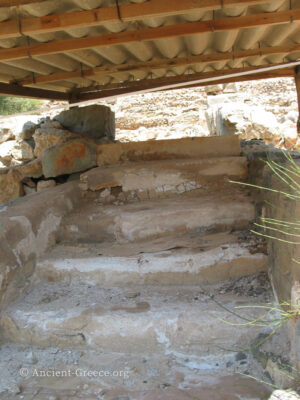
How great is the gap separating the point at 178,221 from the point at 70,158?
166 cm

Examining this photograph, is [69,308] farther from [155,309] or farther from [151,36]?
[151,36]

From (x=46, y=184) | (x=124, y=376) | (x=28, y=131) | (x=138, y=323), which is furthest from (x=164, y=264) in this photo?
(x=28, y=131)

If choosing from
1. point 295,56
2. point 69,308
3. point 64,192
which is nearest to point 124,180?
point 64,192

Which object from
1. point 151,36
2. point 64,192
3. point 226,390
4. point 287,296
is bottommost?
point 226,390

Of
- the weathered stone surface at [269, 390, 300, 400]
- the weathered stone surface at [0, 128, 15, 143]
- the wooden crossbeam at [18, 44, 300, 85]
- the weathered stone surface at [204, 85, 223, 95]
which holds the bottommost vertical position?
the weathered stone surface at [269, 390, 300, 400]

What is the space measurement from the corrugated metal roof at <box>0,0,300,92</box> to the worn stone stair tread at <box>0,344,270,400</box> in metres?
2.23

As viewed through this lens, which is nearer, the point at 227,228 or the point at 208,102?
the point at 227,228

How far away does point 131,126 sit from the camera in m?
13.6

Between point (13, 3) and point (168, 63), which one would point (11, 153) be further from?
point (13, 3)

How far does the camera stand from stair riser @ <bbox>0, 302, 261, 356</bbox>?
181 cm

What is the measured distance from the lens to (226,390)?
1.55 meters

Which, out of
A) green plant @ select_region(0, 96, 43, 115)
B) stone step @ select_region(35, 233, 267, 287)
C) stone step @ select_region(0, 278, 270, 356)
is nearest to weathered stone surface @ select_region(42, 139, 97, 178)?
stone step @ select_region(35, 233, 267, 287)

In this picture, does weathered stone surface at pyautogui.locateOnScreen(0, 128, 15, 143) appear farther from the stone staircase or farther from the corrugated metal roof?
the stone staircase

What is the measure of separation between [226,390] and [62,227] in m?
1.78
